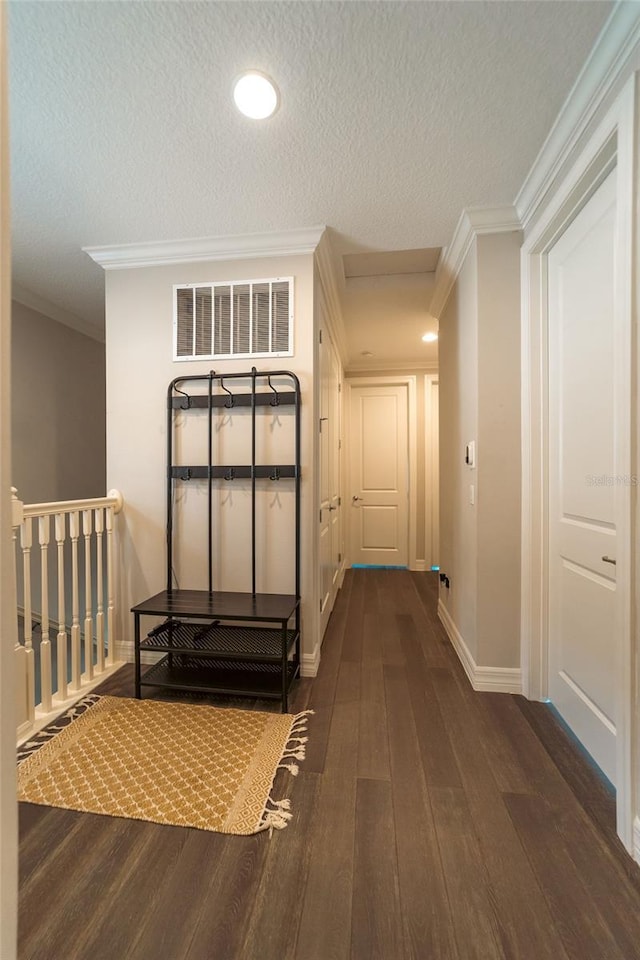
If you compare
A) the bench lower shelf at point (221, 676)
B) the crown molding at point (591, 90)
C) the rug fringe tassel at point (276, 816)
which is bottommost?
the rug fringe tassel at point (276, 816)

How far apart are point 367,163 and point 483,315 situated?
2.95 feet

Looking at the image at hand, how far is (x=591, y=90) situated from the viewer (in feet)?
4.07

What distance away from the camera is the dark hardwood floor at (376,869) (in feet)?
2.91

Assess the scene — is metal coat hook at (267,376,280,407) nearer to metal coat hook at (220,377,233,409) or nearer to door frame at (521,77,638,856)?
metal coat hook at (220,377,233,409)

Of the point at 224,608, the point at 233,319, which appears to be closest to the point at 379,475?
the point at 233,319

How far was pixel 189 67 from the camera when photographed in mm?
1233

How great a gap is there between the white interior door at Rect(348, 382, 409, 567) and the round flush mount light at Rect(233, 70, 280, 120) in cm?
332

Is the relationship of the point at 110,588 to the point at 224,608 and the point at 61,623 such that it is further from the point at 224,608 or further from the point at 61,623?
the point at 224,608

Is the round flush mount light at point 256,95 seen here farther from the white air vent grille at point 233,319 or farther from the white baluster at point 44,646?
the white baluster at point 44,646

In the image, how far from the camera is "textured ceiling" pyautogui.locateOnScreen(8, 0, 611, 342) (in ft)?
3.66

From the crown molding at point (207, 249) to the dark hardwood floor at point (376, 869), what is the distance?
8.23ft

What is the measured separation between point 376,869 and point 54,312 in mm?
4099

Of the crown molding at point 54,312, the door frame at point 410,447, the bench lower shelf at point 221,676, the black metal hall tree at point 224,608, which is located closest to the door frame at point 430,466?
the door frame at point 410,447

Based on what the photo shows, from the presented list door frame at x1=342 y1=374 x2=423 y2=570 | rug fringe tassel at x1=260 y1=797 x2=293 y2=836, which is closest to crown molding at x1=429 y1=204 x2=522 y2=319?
door frame at x1=342 y1=374 x2=423 y2=570
